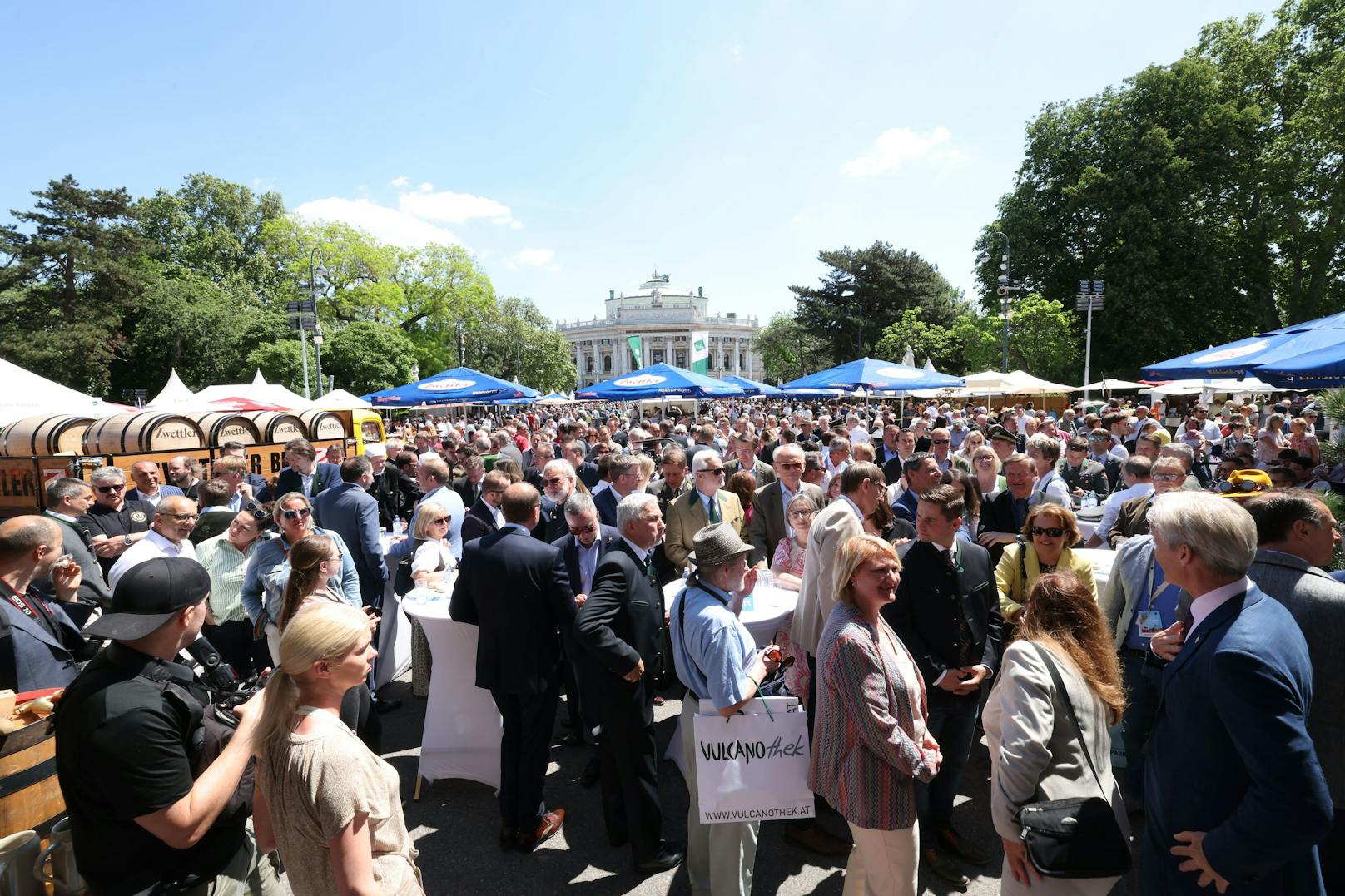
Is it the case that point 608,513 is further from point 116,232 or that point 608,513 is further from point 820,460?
point 116,232

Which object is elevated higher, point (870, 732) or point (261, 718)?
point (261, 718)

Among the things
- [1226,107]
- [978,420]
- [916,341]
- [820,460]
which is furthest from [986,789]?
[916,341]

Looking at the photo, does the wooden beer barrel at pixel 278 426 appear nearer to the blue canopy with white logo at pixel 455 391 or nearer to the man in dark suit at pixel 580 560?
the blue canopy with white logo at pixel 455 391

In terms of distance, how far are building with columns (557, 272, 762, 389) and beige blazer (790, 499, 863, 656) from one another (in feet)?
344

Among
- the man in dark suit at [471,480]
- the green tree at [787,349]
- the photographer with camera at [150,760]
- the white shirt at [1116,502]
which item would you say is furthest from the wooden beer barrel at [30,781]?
the green tree at [787,349]

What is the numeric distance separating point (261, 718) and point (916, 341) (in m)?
44.0

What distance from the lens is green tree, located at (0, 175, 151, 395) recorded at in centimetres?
3303

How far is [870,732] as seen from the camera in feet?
8.03

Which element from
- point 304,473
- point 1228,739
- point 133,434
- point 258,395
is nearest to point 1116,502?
point 1228,739

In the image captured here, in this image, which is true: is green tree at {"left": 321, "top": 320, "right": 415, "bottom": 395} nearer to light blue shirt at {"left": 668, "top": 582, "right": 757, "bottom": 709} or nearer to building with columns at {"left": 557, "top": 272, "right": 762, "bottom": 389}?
light blue shirt at {"left": 668, "top": 582, "right": 757, "bottom": 709}

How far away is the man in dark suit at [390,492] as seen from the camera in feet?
26.4

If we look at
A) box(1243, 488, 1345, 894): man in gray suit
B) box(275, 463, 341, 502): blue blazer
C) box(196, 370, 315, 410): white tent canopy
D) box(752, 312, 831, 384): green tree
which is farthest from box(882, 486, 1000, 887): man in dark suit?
box(752, 312, 831, 384): green tree

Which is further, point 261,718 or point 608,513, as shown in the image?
point 608,513

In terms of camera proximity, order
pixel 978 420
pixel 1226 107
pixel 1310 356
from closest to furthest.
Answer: pixel 1310 356 → pixel 978 420 → pixel 1226 107
